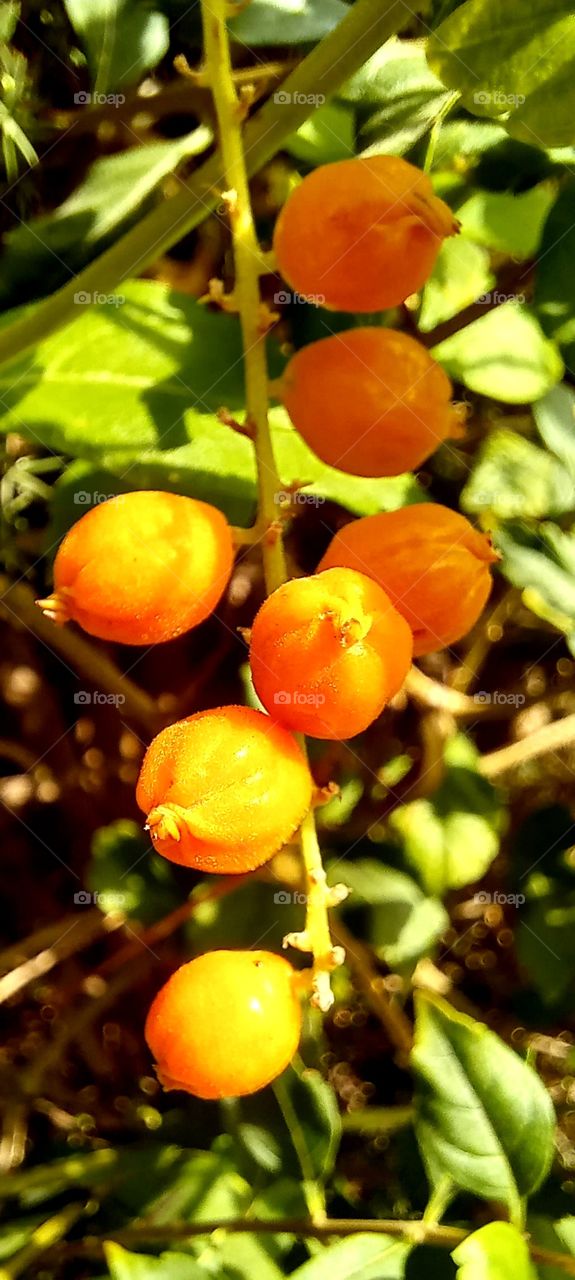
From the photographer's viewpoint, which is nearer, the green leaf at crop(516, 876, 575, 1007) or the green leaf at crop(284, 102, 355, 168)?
the green leaf at crop(284, 102, 355, 168)

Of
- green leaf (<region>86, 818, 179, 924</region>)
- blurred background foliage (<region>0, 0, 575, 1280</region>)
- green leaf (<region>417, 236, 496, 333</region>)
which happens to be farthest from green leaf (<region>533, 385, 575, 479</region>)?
green leaf (<region>86, 818, 179, 924</region>)

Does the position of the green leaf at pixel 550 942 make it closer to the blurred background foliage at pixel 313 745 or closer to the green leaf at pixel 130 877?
the blurred background foliage at pixel 313 745

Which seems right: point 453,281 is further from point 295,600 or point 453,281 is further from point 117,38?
point 295,600

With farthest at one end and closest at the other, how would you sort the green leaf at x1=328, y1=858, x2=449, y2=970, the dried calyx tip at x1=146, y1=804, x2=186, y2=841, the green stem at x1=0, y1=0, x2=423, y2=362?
the green leaf at x1=328, y1=858, x2=449, y2=970, the green stem at x1=0, y1=0, x2=423, y2=362, the dried calyx tip at x1=146, y1=804, x2=186, y2=841

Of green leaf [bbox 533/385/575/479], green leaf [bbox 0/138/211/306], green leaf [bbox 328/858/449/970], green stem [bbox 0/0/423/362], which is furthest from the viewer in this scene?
green leaf [bbox 328/858/449/970]

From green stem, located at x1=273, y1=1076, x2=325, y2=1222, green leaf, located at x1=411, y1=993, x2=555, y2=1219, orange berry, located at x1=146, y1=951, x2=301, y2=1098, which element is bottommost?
green stem, located at x1=273, y1=1076, x2=325, y2=1222

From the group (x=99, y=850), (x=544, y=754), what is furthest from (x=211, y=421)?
(x=544, y=754)

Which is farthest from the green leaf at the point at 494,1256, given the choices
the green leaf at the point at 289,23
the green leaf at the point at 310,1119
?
the green leaf at the point at 289,23

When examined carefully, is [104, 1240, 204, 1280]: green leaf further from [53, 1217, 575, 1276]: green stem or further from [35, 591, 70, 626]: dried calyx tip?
[35, 591, 70, 626]: dried calyx tip
